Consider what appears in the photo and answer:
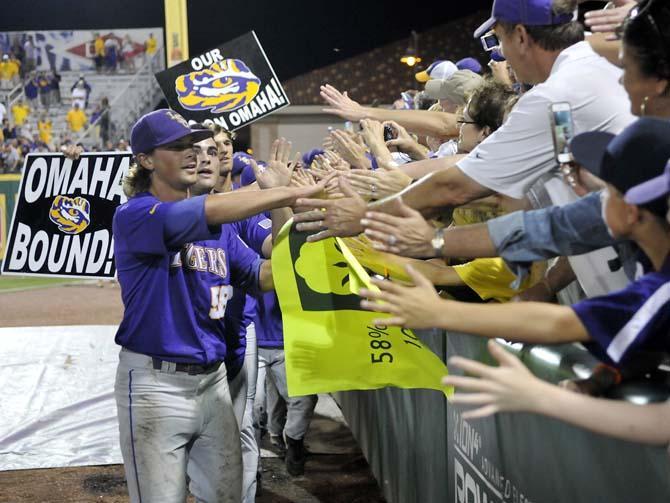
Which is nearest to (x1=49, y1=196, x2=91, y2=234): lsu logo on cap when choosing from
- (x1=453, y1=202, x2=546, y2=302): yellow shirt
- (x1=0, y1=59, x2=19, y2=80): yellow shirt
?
(x1=453, y1=202, x2=546, y2=302): yellow shirt

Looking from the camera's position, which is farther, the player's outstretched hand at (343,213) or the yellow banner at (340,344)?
the yellow banner at (340,344)

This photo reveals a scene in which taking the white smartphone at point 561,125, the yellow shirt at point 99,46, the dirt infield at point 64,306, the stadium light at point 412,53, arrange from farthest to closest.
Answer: the yellow shirt at point 99,46 < the stadium light at point 412,53 < the dirt infield at point 64,306 < the white smartphone at point 561,125

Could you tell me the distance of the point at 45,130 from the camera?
22.4m

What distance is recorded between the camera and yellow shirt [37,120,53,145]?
880 inches

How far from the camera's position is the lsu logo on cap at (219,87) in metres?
6.80

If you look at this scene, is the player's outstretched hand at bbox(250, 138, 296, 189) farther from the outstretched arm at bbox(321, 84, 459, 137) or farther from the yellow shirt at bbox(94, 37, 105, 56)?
the yellow shirt at bbox(94, 37, 105, 56)

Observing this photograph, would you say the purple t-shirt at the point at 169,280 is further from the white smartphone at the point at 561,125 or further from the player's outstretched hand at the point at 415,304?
the player's outstretched hand at the point at 415,304

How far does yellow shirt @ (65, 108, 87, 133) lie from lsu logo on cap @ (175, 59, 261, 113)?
16.6 meters

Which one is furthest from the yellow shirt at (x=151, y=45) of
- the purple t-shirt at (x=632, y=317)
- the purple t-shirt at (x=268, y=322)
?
the purple t-shirt at (x=632, y=317)

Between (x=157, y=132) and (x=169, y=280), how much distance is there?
0.66m

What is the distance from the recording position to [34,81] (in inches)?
893

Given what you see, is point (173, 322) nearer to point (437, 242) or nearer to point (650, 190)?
point (437, 242)

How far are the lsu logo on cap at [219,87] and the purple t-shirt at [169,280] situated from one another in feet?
9.76

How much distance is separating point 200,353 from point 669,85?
2349mm
